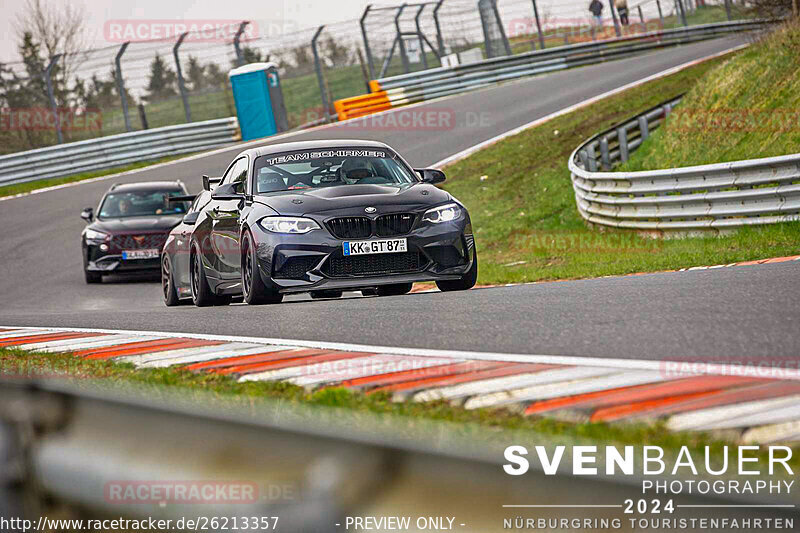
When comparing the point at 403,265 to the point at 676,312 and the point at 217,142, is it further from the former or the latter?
the point at 217,142

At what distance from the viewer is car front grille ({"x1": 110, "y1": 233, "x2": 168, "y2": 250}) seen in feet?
57.5

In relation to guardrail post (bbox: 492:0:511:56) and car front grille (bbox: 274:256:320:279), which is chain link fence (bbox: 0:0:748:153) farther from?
car front grille (bbox: 274:256:320:279)

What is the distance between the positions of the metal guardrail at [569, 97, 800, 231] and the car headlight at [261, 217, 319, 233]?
6632 millimetres

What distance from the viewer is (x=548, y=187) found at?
2156cm

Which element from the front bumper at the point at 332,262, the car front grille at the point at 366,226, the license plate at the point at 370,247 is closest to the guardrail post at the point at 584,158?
the front bumper at the point at 332,262

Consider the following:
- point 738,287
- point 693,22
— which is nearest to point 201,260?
point 738,287

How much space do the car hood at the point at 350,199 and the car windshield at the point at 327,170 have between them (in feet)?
1.17

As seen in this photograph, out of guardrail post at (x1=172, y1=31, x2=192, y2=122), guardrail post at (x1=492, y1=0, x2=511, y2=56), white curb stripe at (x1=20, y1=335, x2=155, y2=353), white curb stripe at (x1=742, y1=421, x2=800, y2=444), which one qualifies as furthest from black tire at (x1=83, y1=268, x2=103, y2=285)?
guardrail post at (x1=492, y1=0, x2=511, y2=56)

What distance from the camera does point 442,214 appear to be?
955 cm

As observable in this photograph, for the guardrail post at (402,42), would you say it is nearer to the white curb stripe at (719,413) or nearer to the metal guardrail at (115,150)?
the metal guardrail at (115,150)

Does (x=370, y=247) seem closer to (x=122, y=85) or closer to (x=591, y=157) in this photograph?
Answer: (x=591, y=157)

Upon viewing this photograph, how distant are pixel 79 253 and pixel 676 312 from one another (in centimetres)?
1703

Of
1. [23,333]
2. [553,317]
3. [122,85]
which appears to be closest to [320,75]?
[122,85]

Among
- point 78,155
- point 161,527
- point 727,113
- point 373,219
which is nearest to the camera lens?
point 161,527
